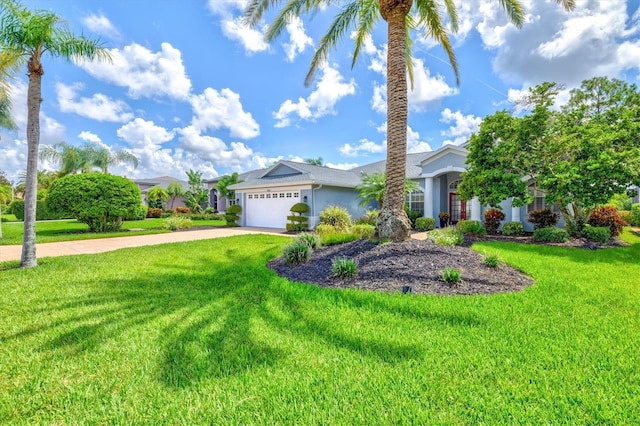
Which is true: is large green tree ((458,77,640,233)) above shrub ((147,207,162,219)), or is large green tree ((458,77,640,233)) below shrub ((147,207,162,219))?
above

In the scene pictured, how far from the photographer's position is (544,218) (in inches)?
534

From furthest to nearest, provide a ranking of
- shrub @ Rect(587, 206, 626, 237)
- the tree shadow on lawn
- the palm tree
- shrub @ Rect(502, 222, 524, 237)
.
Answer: shrub @ Rect(502, 222, 524, 237)
shrub @ Rect(587, 206, 626, 237)
the palm tree
the tree shadow on lawn

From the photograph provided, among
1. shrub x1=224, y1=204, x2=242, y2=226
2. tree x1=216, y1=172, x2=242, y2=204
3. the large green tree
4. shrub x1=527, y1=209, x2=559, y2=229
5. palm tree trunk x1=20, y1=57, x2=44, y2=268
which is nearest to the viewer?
palm tree trunk x1=20, y1=57, x2=44, y2=268

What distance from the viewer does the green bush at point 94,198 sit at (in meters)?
14.1

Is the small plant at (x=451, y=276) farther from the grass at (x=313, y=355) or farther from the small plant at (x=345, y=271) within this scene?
the small plant at (x=345, y=271)

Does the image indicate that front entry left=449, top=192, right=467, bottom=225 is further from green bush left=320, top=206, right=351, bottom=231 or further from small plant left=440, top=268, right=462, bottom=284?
small plant left=440, top=268, right=462, bottom=284

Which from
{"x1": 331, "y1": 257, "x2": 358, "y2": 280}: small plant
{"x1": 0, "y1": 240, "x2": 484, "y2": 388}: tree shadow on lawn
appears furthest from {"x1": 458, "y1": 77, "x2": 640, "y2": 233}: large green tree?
{"x1": 0, "y1": 240, "x2": 484, "y2": 388}: tree shadow on lawn

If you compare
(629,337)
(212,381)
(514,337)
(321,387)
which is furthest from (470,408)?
(629,337)

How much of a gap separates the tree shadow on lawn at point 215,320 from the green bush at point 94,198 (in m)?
10.3

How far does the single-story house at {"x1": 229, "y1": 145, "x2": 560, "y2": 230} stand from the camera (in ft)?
53.7

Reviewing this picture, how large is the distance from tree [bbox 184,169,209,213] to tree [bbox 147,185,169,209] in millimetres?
2444

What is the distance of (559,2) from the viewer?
26.5 ft

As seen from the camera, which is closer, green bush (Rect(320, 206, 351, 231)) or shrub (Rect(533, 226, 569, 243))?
shrub (Rect(533, 226, 569, 243))

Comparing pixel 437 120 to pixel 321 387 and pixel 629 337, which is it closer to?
pixel 629 337
